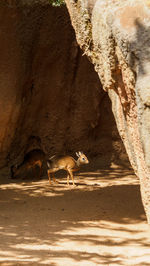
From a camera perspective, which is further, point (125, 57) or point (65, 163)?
point (65, 163)

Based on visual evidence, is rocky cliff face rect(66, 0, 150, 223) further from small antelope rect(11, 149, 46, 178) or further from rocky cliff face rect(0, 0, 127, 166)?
small antelope rect(11, 149, 46, 178)

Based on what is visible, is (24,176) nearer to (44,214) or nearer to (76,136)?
→ (76,136)

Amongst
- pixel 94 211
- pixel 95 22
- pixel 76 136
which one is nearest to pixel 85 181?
pixel 76 136

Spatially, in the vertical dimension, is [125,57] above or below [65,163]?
above

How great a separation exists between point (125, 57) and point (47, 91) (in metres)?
5.99

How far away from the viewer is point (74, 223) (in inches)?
257

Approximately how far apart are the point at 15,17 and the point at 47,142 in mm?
3057

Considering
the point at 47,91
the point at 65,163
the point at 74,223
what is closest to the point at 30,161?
the point at 65,163

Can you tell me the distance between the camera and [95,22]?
18.1 ft

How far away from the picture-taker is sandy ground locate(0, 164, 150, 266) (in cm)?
512

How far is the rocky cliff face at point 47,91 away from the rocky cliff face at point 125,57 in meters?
3.63

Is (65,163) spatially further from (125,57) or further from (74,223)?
(125,57)

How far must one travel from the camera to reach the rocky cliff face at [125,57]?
4.51 metres

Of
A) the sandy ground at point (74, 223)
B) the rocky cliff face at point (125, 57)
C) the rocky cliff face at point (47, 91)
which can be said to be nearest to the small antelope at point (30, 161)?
the sandy ground at point (74, 223)
